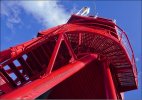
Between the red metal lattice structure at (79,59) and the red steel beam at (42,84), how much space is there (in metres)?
0.08

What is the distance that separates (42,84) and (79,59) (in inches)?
190

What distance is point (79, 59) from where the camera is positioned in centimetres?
1578

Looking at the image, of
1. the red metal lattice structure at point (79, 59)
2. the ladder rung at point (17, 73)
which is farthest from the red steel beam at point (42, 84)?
the ladder rung at point (17, 73)

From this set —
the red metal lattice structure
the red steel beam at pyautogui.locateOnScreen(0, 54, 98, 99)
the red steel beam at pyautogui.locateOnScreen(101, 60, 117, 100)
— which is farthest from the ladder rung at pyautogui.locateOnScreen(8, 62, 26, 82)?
the red steel beam at pyautogui.locateOnScreen(101, 60, 117, 100)

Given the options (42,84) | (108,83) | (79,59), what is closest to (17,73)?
(79,59)

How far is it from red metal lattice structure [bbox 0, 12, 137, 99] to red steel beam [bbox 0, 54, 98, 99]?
8 centimetres

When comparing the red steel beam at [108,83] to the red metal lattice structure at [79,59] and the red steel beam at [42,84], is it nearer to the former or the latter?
the red metal lattice structure at [79,59]

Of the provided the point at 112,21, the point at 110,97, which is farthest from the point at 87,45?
the point at 110,97

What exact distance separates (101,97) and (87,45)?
357 centimetres

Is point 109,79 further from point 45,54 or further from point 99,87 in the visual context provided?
point 45,54

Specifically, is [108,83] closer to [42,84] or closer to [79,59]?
[79,59]

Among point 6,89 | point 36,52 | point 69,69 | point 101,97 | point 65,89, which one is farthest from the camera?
point 65,89

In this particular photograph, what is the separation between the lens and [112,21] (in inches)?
707

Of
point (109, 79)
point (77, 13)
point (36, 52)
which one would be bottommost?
point (109, 79)
